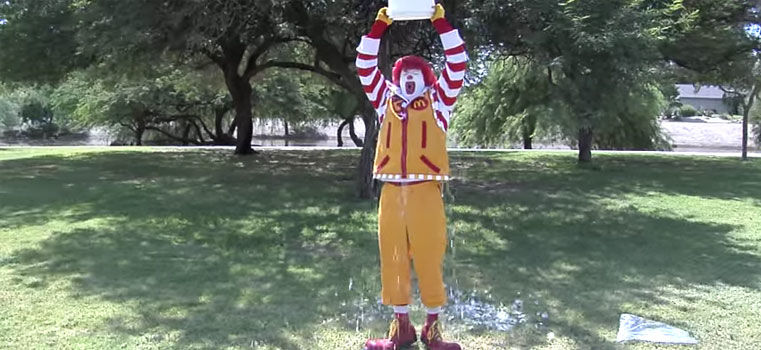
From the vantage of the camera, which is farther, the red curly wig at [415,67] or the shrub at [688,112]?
the shrub at [688,112]

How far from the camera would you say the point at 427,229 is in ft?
13.0

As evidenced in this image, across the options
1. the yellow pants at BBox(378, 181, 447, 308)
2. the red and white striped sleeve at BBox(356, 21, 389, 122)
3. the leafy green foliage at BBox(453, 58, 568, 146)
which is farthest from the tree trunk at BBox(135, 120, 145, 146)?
the yellow pants at BBox(378, 181, 447, 308)

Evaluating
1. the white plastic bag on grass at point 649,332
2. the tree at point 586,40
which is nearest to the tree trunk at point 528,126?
the tree at point 586,40

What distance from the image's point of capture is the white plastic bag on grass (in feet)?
14.5

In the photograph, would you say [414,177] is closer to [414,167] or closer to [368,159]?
[414,167]

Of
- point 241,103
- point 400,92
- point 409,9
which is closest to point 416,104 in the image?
point 400,92

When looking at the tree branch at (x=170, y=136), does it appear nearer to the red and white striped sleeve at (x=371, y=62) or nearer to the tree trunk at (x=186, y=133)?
the tree trunk at (x=186, y=133)

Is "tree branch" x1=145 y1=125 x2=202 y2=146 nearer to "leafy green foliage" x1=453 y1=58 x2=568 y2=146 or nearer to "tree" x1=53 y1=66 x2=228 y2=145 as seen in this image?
"tree" x1=53 y1=66 x2=228 y2=145

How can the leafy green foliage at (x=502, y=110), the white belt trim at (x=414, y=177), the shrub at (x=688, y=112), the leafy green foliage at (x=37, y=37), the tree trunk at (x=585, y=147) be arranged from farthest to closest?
the shrub at (x=688, y=112)
the leafy green foliage at (x=502, y=110)
the tree trunk at (x=585, y=147)
the leafy green foliage at (x=37, y=37)
the white belt trim at (x=414, y=177)

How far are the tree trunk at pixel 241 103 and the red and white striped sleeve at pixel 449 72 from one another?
1403cm

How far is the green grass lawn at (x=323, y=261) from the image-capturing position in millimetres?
4652

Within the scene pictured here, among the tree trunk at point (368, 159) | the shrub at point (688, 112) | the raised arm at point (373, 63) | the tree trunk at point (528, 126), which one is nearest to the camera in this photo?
the raised arm at point (373, 63)

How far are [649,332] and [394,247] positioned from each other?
185 cm

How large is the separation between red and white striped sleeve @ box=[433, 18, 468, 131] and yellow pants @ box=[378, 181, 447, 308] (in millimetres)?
449
